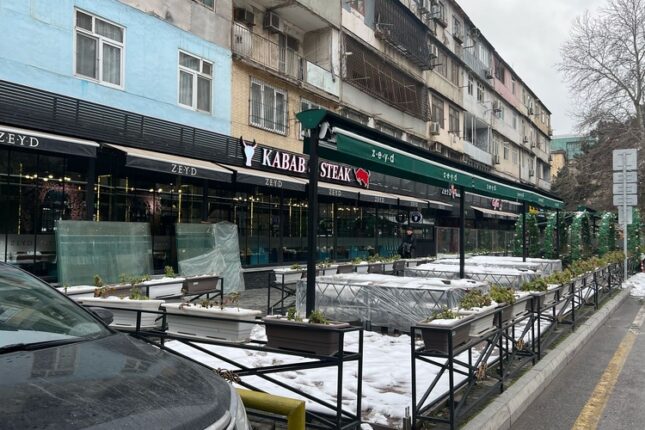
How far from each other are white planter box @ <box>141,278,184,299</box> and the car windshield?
4.79 m

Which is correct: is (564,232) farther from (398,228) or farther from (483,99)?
(483,99)

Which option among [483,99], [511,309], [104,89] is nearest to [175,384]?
[511,309]

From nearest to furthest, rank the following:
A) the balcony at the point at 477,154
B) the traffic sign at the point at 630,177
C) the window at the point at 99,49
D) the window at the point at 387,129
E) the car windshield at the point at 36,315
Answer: the car windshield at the point at 36,315
the window at the point at 99,49
the traffic sign at the point at 630,177
the window at the point at 387,129
the balcony at the point at 477,154

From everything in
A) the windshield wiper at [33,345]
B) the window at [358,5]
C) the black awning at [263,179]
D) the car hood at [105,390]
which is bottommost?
the car hood at [105,390]

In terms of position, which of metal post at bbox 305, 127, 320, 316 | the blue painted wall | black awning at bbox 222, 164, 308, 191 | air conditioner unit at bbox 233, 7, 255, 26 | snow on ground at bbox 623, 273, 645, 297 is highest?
air conditioner unit at bbox 233, 7, 255, 26

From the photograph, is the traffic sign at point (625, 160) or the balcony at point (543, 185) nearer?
the traffic sign at point (625, 160)

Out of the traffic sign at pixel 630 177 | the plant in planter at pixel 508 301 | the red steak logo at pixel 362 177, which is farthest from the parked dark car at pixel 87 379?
the traffic sign at pixel 630 177

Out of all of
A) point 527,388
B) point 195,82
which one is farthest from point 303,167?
point 527,388

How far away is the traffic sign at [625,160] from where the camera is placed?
→ 18125 mm

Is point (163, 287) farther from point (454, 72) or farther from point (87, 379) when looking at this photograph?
point (454, 72)

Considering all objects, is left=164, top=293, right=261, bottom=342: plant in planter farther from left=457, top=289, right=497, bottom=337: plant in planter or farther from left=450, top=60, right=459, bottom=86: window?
left=450, top=60, right=459, bottom=86: window

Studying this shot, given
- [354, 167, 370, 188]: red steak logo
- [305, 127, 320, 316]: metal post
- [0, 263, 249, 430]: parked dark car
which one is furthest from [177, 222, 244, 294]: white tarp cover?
[0, 263, 249, 430]: parked dark car

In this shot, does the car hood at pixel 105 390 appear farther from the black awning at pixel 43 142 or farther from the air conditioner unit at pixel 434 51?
the air conditioner unit at pixel 434 51

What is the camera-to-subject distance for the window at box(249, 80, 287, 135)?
55.4 ft
